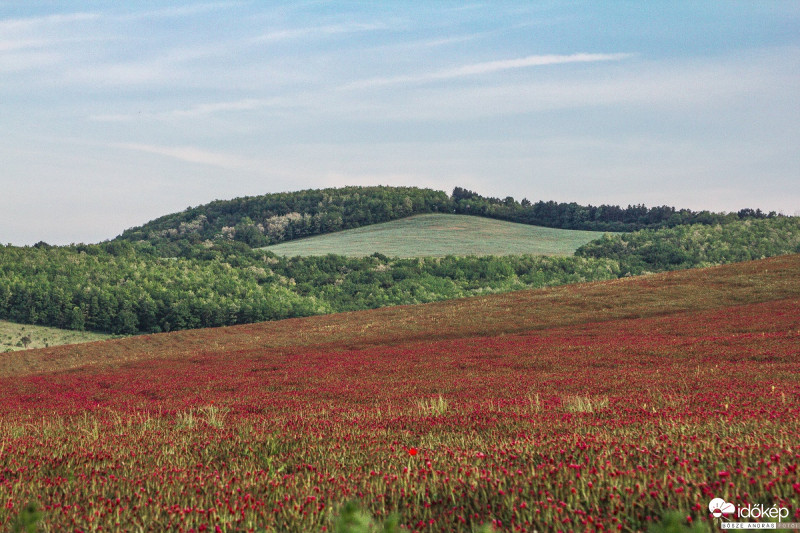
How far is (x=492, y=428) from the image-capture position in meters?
8.44

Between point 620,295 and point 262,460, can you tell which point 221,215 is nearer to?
point 620,295

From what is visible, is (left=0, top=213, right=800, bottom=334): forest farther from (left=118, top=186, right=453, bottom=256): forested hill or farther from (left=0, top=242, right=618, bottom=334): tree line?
(left=118, top=186, right=453, bottom=256): forested hill

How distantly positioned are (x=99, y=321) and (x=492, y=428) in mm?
85200

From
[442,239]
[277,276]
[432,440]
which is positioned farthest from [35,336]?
[442,239]

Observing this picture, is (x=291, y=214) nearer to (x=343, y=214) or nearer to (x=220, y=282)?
(x=343, y=214)

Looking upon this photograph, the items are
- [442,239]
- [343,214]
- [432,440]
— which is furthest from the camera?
[343,214]

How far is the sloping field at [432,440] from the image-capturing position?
14.8ft

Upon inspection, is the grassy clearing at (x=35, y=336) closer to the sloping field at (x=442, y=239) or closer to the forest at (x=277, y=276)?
the forest at (x=277, y=276)

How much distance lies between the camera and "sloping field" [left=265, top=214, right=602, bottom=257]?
124 metres

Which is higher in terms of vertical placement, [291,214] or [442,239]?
[291,214]

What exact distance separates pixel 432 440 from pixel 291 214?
529 feet

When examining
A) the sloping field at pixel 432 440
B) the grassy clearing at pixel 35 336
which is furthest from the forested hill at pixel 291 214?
the sloping field at pixel 432 440

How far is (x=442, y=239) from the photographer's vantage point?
135 meters

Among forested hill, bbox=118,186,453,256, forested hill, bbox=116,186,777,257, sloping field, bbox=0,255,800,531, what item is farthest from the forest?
sloping field, bbox=0,255,800,531
